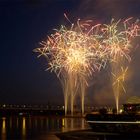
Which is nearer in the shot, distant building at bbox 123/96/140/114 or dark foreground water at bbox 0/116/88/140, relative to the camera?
dark foreground water at bbox 0/116/88/140

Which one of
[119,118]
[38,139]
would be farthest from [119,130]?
[38,139]

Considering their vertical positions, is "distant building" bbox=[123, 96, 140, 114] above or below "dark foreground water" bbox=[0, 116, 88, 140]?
above

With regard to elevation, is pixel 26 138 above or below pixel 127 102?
below

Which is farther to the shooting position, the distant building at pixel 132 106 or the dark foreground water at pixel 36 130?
the distant building at pixel 132 106

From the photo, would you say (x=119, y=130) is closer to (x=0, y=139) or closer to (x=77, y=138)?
(x=77, y=138)

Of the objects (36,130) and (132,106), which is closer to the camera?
(132,106)

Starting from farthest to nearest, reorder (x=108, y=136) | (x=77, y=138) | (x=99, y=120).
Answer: (x=99, y=120), (x=108, y=136), (x=77, y=138)

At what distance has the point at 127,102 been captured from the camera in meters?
46.9

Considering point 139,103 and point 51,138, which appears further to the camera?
point 139,103

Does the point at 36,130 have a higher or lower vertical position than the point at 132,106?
lower

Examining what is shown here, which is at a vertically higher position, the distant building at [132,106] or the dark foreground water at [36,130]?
the distant building at [132,106]

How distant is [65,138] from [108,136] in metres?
4.14

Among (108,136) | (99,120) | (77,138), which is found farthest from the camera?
(99,120)

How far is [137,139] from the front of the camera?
42094 mm
